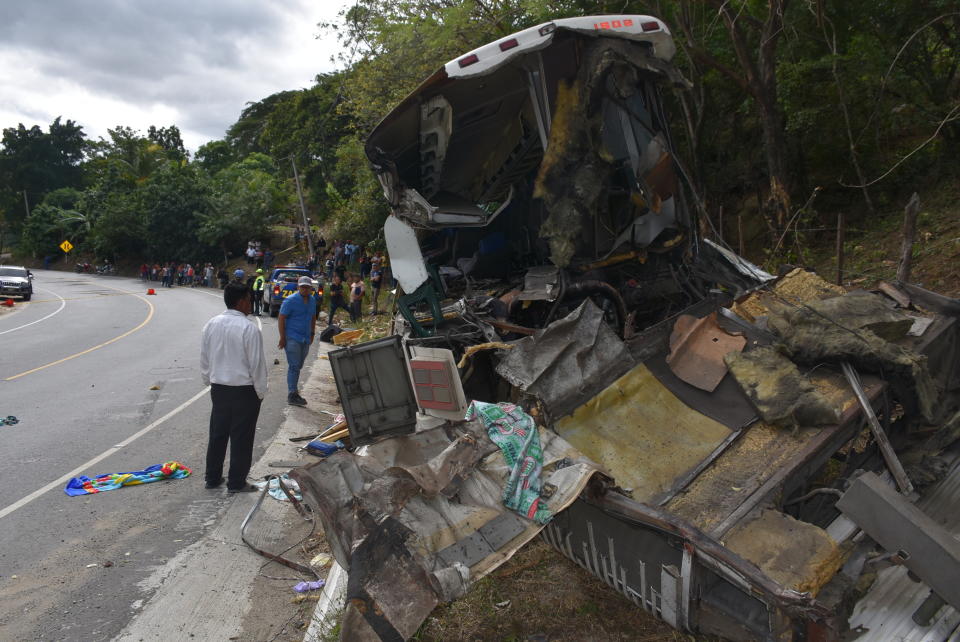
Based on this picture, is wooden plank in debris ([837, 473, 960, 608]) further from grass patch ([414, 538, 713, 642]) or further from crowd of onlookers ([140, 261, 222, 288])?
crowd of onlookers ([140, 261, 222, 288])

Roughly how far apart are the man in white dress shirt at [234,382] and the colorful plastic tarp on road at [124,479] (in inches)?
23.3

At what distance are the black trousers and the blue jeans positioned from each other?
258 centimetres

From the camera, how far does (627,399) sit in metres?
3.39

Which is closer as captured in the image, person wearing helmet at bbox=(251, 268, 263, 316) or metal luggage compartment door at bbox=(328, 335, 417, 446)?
metal luggage compartment door at bbox=(328, 335, 417, 446)

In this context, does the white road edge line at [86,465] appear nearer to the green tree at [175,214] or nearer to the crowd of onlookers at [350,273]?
the crowd of onlookers at [350,273]

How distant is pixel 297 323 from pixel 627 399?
5.04 meters

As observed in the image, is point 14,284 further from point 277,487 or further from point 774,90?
point 774,90

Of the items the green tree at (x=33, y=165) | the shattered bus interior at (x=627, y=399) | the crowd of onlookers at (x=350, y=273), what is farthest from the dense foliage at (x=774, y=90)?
the green tree at (x=33, y=165)

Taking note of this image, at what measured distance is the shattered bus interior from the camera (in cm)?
227

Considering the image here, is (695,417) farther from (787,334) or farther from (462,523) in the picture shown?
(462,523)

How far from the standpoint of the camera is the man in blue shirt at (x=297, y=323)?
734 cm

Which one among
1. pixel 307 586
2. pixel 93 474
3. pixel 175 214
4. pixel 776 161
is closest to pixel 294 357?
pixel 93 474

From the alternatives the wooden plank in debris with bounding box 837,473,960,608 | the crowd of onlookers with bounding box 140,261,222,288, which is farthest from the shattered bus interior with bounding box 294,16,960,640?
the crowd of onlookers with bounding box 140,261,222,288

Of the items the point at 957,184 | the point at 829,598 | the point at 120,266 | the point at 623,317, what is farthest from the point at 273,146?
the point at 829,598
